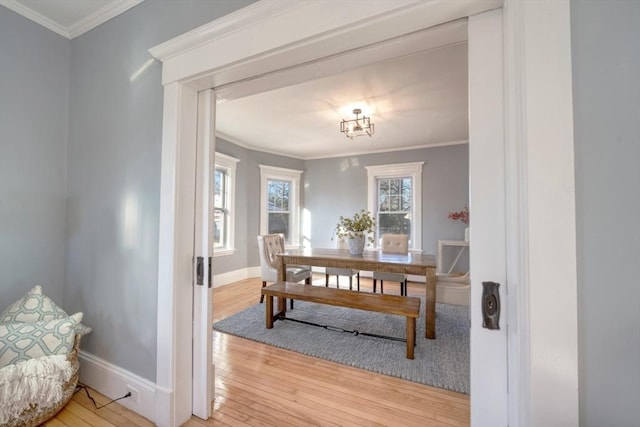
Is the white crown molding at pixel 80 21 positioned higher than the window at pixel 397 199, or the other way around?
the white crown molding at pixel 80 21

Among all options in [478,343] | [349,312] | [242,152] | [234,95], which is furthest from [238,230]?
[478,343]

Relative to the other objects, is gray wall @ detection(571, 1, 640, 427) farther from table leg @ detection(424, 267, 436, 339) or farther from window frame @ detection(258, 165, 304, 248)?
window frame @ detection(258, 165, 304, 248)

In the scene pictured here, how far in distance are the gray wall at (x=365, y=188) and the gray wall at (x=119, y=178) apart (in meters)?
4.20

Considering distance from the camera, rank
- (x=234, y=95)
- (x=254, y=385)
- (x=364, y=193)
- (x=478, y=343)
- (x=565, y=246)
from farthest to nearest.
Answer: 1. (x=364, y=193)
2. (x=254, y=385)
3. (x=234, y=95)
4. (x=478, y=343)
5. (x=565, y=246)

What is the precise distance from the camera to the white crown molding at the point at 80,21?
4.98 ft

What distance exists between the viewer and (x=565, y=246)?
2.11 feet

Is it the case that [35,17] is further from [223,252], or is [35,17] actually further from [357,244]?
[223,252]

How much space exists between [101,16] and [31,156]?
3.30 feet

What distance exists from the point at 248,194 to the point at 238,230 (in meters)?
0.73

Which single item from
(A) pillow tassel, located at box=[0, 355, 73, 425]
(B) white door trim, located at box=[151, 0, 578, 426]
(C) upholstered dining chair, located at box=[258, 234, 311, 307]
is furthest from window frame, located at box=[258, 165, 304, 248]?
(B) white door trim, located at box=[151, 0, 578, 426]

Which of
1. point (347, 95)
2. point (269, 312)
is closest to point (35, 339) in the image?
point (269, 312)

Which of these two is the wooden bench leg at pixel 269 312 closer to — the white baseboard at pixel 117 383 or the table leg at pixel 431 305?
the white baseboard at pixel 117 383

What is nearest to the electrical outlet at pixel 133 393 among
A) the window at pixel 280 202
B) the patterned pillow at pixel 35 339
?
the patterned pillow at pixel 35 339

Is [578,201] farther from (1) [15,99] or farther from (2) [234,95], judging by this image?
(1) [15,99]
